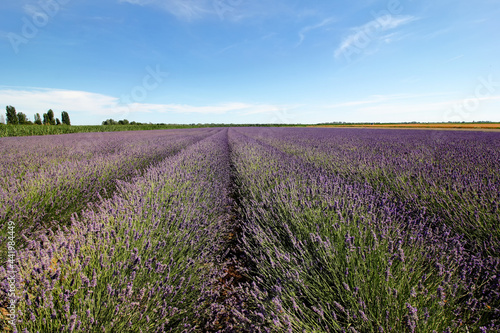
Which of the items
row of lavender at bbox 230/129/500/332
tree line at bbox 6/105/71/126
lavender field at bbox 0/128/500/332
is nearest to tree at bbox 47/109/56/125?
tree line at bbox 6/105/71/126

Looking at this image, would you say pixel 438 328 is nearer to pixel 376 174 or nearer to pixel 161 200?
pixel 161 200

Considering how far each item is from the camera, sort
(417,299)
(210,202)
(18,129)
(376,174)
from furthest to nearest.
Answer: (18,129)
(376,174)
(210,202)
(417,299)

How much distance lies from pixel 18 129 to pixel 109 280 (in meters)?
24.1

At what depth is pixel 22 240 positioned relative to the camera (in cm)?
232

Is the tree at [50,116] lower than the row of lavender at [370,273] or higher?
higher

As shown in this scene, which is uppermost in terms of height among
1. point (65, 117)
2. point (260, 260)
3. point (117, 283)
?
point (65, 117)

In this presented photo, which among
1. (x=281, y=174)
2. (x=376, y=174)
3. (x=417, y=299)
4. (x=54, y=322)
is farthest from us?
(x=376, y=174)

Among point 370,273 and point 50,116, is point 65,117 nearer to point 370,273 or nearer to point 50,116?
point 50,116

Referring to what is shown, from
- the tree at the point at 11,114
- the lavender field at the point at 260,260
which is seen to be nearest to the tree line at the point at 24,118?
the tree at the point at 11,114

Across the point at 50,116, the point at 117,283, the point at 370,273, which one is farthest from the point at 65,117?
the point at 370,273

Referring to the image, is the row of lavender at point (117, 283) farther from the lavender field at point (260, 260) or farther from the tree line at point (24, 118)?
the tree line at point (24, 118)

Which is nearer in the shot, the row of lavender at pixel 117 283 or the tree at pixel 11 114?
the row of lavender at pixel 117 283

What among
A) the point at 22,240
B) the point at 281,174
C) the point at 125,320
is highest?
the point at 281,174

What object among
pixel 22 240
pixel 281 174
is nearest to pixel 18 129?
pixel 22 240
